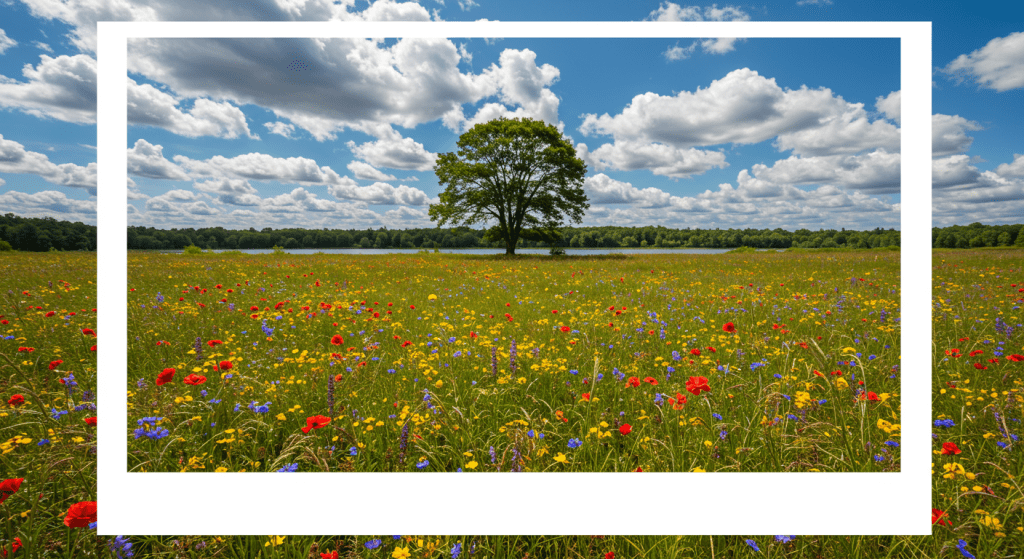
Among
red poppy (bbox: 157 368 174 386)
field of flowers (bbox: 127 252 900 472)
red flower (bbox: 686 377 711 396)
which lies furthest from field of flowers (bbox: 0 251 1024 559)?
red flower (bbox: 686 377 711 396)

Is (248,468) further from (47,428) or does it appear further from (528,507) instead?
(528,507)

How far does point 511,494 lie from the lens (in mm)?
1533

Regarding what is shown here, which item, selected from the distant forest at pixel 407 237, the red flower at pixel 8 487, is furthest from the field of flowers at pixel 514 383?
the distant forest at pixel 407 237

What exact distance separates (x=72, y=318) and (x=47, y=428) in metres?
3.76

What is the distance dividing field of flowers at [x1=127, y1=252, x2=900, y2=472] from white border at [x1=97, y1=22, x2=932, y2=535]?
132 millimetres

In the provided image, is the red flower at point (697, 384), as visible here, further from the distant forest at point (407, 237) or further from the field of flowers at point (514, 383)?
the distant forest at point (407, 237)

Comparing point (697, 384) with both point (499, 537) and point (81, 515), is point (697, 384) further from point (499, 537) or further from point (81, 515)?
point (81, 515)

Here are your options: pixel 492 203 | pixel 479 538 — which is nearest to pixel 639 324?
pixel 479 538

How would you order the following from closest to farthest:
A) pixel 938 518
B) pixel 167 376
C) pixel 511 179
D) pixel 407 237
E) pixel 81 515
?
pixel 81 515 → pixel 938 518 → pixel 167 376 → pixel 407 237 → pixel 511 179

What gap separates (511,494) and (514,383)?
1189 mm

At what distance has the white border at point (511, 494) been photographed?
149cm

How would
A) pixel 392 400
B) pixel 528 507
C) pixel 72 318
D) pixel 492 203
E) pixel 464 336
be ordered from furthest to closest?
pixel 492 203 < pixel 72 318 < pixel 464 336 < pixel 392 400 < pixel 528 507

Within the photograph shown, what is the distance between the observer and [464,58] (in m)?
1.84

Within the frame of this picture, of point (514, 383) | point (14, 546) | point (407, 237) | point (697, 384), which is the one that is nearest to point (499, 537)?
point (697, 384)
